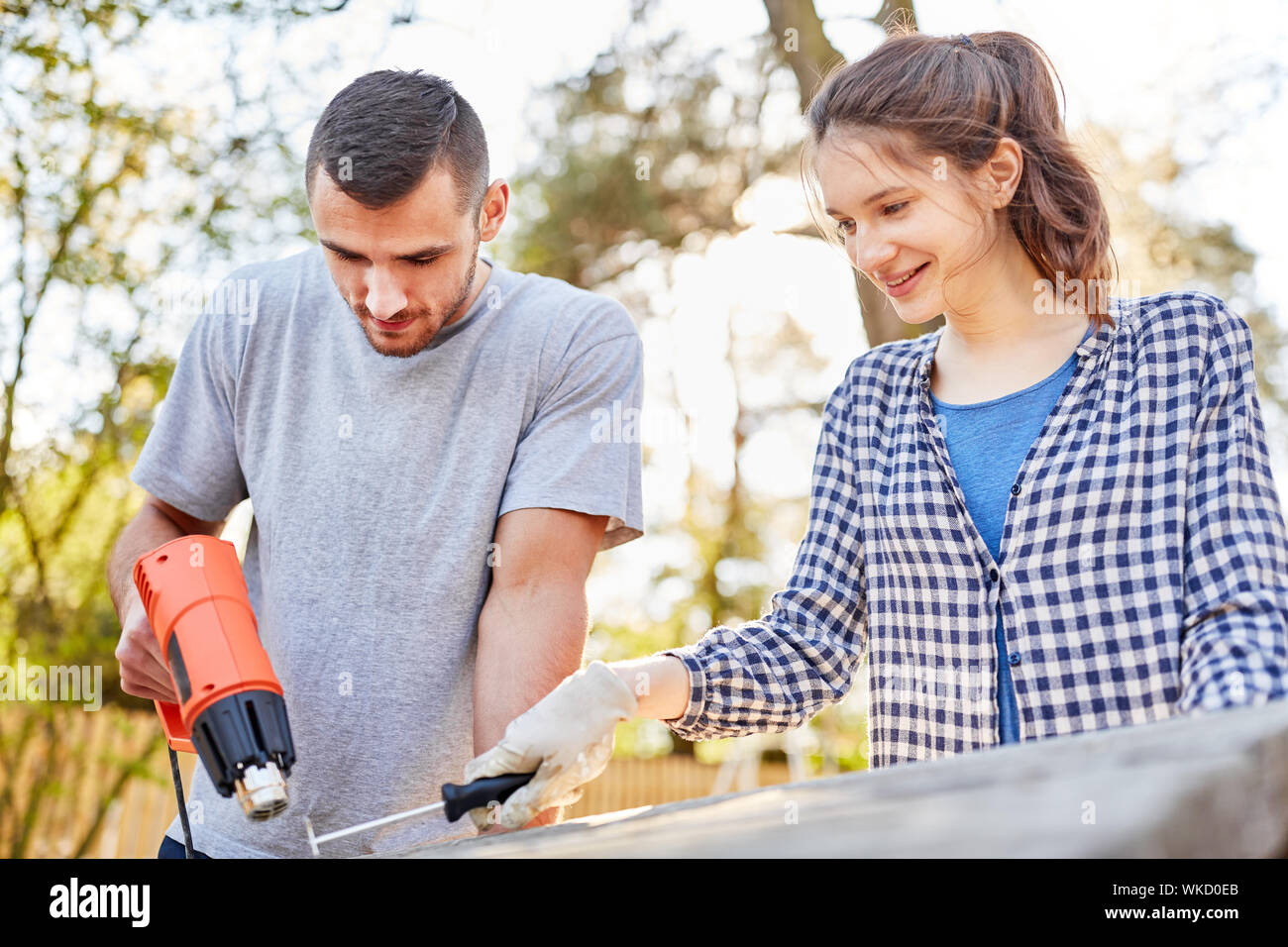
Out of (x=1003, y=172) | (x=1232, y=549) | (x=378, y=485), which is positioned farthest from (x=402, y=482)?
(x=1232, y=549)

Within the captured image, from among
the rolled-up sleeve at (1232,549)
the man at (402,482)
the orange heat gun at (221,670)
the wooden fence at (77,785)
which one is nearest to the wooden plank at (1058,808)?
the rolled-up sleeve at (1232,549)

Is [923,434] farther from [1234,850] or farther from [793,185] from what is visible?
[793,185]

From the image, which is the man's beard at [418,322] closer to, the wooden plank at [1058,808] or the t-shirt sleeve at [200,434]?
the t-shirt sleeve at [200,434]

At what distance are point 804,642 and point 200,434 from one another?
1058 mm

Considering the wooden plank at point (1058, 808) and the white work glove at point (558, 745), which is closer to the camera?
the wooden plank at point (1058, 808)

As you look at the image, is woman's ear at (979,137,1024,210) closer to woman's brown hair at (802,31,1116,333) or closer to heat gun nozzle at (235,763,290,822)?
woman's brown hair at (802,31,1116,333)

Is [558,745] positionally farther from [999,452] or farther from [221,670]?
[999,452]

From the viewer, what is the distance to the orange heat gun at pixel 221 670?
1.22 meters

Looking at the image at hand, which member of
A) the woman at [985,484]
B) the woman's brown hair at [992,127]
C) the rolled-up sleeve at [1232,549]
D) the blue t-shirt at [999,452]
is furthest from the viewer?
the woman's brown hair at [992,127]

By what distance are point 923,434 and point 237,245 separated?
3.61m

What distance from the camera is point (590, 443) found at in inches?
65.5

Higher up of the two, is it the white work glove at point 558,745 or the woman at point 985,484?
the woman at point 985,484

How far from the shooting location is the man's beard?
170cm
